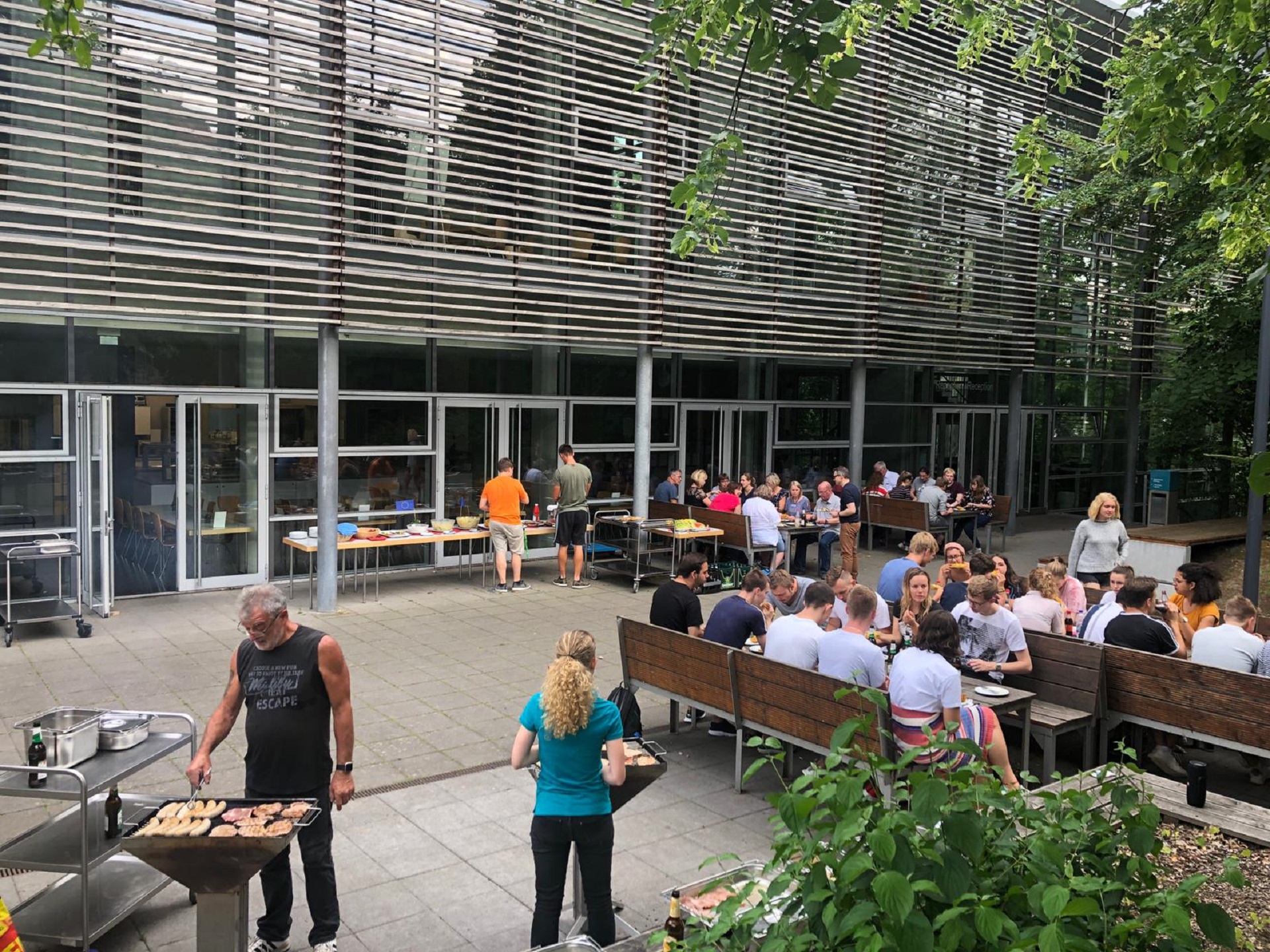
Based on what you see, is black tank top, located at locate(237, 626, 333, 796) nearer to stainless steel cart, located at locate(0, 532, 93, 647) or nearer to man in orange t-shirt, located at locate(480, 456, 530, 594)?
stainless steel cart, located at locate(0, 532, 93, 647)

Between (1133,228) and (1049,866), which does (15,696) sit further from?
(1133,228)

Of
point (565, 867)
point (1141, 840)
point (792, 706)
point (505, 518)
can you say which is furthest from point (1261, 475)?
point (505, 518)

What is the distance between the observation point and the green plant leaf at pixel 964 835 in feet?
8.77

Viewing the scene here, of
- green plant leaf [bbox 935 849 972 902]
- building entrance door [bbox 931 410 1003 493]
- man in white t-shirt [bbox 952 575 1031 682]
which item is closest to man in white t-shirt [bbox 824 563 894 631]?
man in white t-shirt [bbox 952 575 1031 682]

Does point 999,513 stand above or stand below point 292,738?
below

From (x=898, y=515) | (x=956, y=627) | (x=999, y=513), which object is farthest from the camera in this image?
(x=999, y=513)

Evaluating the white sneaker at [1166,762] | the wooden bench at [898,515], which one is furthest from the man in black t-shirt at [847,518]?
the white sneaker at [1166,762]

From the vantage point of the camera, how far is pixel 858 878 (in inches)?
103

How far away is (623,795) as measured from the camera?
465cm

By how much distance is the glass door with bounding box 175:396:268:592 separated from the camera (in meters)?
12.5

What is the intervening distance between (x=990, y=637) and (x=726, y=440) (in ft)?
35.5

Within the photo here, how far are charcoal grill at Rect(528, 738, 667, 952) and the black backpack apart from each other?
111 cm

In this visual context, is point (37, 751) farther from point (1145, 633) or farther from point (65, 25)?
point (1145, 633)

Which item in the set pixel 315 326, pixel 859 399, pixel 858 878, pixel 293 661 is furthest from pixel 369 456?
pixel 858 878
